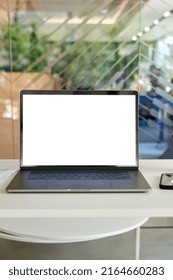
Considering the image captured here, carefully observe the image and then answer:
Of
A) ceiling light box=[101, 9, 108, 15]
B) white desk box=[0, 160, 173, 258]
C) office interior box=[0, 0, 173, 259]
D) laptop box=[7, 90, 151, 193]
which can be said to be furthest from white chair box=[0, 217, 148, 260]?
ceiling light box=[101, 9, 108, 15]

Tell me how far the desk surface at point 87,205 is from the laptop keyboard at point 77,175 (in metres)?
0.14

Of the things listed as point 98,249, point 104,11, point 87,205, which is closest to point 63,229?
point 87,205

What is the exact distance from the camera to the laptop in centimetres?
126

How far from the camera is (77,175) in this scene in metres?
1.15

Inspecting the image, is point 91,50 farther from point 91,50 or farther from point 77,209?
point 77,209

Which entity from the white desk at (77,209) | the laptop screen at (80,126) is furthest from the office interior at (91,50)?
the white desk at (77,209)

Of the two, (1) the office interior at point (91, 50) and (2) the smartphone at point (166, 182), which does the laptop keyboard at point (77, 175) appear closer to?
(2) the smartphone at point (166, 182)

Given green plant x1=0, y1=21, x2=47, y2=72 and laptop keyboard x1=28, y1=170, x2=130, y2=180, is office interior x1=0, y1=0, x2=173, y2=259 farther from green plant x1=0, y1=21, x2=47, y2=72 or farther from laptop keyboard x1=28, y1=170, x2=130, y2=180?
laptop keyboard x1=28, y1=170, x2=130, y2=180

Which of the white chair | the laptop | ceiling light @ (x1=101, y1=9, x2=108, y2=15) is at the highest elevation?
ceiling light @ (x1=101, y1=9, x2=108, y2=15)

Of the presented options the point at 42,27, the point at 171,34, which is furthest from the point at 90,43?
the point at 171,34

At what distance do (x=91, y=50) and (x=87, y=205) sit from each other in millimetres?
2650

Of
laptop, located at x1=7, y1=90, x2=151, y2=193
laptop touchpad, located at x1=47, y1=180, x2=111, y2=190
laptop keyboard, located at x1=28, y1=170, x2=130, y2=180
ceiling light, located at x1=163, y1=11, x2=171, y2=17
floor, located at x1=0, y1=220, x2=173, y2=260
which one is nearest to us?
laptop touchpad, located at x1=47, y1=180, x2=111, y2=190

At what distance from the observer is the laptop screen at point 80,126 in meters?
1.27
